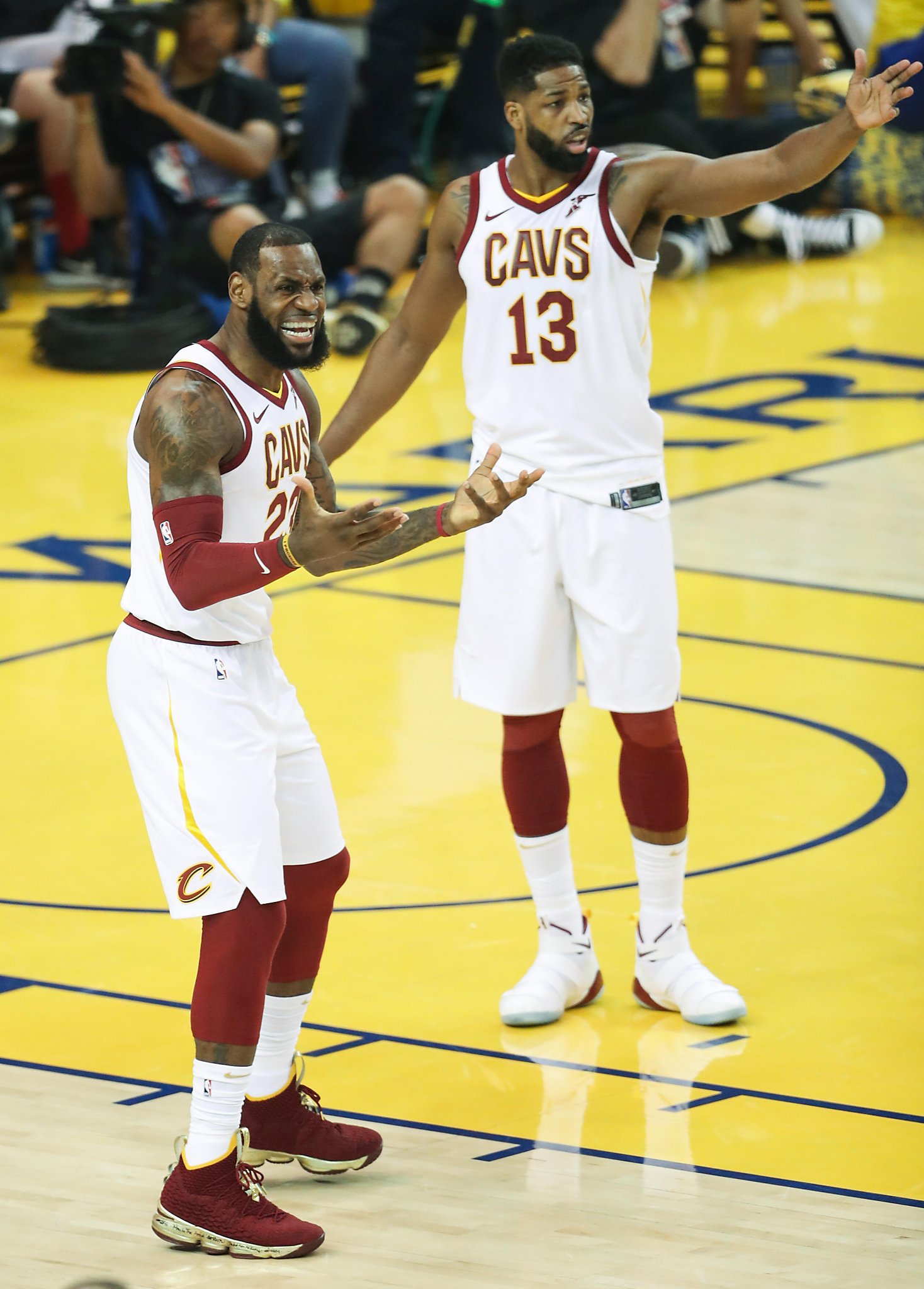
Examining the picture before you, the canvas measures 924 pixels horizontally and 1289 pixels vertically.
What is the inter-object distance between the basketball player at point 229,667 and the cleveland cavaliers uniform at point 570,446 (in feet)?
2.84

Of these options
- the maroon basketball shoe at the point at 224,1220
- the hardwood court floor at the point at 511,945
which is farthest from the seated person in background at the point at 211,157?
the maroon basketball shoe at the point at 224,1220

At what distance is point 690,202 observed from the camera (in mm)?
4793

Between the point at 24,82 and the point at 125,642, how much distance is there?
1024 cm

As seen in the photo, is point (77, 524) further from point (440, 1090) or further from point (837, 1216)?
point (837, 1216)

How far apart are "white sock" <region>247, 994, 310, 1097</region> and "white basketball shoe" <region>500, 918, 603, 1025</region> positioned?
32.8 inches

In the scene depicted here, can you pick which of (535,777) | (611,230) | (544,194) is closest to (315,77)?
(544,194)

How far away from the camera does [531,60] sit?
4.85 metres

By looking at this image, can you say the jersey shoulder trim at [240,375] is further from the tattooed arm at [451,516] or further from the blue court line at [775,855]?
the blue court line at [775,855]

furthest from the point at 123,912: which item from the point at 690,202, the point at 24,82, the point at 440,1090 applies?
the point at 24,82

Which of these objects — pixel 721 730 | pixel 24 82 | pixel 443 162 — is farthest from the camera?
pixel 443 162

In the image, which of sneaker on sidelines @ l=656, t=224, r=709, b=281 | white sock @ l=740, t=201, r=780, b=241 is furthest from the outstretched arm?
white sock @ l=740, t=201, r=780, b=241

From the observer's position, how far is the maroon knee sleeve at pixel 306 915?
417 cm

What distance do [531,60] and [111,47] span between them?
24.0ft

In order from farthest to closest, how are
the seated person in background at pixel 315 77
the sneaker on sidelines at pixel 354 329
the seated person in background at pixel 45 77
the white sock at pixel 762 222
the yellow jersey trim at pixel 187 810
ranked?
the white sock at pixel 762 222, the seated person in background at pixel 315 77, the seated person in background at pixel 45 77, the sneaker on sidelines at pixel 354 329, the yellow jersey trim at pixel 187 810
